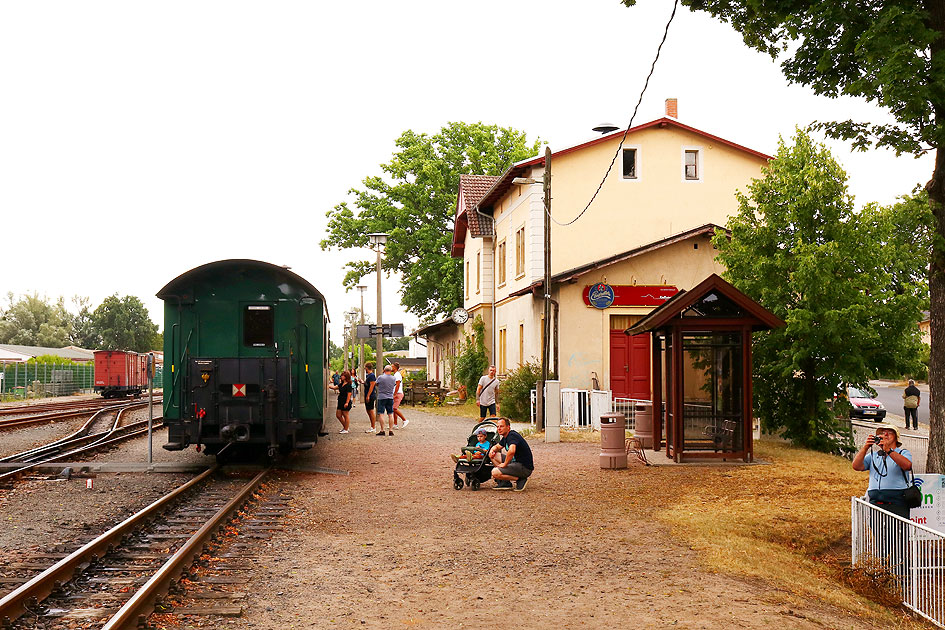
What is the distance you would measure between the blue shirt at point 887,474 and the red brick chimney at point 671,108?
2573 cm

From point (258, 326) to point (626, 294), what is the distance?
13462 millimetres

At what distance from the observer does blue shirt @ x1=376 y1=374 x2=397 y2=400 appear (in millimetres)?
22531

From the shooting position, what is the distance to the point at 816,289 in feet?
57.6

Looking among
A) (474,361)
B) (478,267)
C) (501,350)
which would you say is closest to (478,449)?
(501,350)

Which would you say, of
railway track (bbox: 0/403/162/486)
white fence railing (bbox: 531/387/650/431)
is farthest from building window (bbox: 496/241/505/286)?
railway track (bbox: 0/403/162/486)

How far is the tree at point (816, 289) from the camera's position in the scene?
57.1 feet

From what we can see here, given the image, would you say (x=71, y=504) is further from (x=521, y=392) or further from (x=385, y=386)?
(x=521, y=392)

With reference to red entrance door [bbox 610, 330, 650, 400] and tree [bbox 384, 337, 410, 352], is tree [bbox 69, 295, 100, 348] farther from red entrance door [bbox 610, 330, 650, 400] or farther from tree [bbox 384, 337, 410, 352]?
red entrance door [bbox 610, 330, 650, 400]

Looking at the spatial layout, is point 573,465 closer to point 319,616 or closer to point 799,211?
point 799,211

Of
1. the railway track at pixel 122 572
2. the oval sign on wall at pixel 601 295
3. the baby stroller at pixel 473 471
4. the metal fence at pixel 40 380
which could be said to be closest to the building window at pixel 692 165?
the oval sign on wall at pixel 601 295

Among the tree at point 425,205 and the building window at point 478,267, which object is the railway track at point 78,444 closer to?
the building window at point 478,267

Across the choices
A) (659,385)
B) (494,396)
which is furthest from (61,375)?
(659,385)

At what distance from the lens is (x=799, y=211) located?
59.9 ft

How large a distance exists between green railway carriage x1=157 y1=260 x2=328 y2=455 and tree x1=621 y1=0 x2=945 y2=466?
23.3 feet
